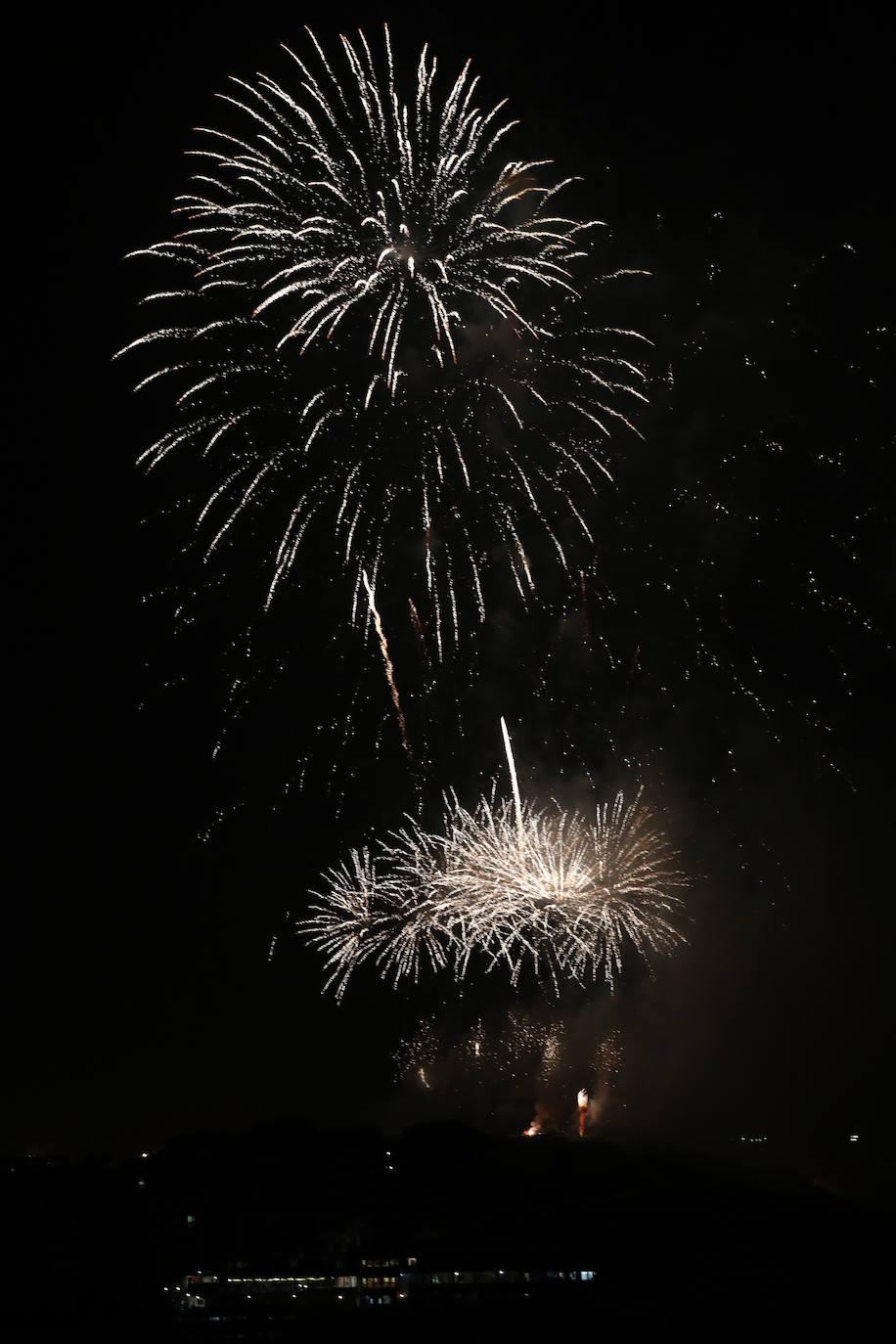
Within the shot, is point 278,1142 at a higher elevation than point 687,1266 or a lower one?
higher

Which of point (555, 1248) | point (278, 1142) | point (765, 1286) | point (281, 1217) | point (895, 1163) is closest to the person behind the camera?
point (765, 1286)

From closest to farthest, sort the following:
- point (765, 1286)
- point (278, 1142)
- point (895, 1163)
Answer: point (765, 1286) < point (278, 1142) < point (895, 1163)

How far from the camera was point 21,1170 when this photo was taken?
47.0 metres

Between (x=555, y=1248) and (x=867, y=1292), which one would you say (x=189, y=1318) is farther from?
(x=867, y=1292)

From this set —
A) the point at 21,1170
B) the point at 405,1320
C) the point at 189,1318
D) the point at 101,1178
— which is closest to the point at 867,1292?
the point at 405,1320

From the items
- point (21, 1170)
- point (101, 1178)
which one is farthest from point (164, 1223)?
point (21, 1170)

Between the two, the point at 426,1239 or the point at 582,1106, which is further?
the point at 582,1106

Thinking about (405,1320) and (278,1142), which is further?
(278,1142)

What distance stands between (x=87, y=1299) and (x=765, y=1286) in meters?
19.8

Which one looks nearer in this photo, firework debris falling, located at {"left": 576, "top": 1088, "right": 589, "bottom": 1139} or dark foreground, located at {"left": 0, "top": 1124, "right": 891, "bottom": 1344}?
dark foreground, located at {"left": 0, "top": 1124, "right": 891, "bottom": 1344}

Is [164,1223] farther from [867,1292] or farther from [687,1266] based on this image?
[867,1292]

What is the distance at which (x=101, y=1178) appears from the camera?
46.2 meters

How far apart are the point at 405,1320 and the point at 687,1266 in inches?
365

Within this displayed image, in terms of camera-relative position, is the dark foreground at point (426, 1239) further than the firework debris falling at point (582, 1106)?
No
